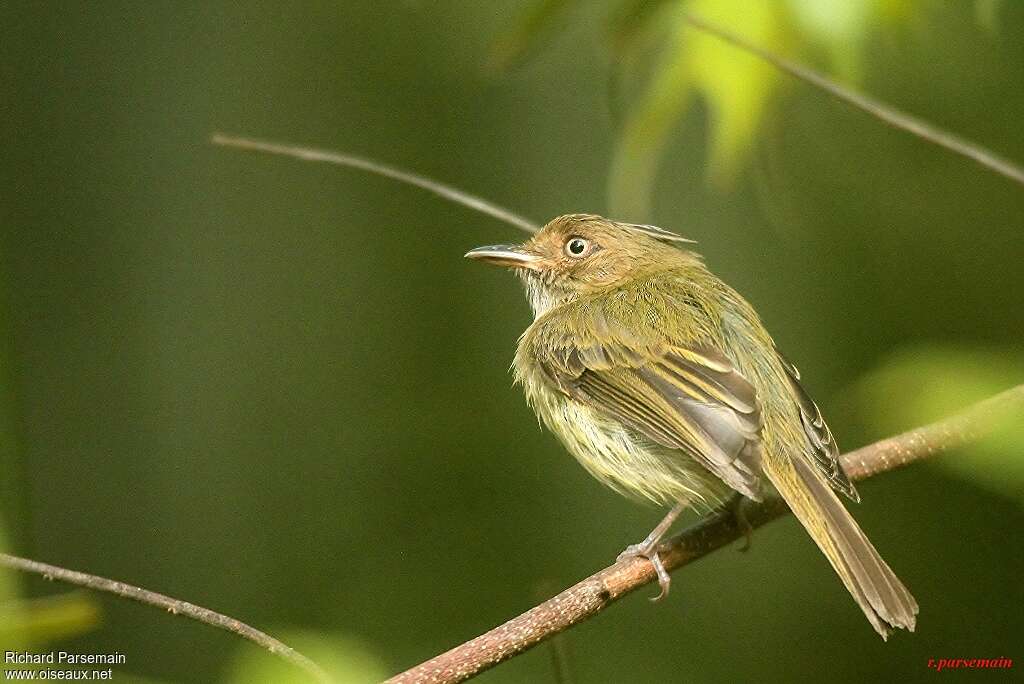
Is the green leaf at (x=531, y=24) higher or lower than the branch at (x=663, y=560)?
higher

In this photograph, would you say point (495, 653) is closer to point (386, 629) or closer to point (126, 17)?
point (386, 629)

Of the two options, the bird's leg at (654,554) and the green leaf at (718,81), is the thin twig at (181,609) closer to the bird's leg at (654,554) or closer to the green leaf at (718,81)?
the bird's leg at (654,554)

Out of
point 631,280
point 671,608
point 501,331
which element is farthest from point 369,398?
point 631,280

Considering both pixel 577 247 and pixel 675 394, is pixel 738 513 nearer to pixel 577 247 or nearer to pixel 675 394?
pixel 675 394

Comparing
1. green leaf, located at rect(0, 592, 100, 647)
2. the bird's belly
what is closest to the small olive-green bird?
the bird's belly

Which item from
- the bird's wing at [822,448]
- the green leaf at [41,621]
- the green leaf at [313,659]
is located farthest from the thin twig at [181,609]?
the bird's wing at [822,448]

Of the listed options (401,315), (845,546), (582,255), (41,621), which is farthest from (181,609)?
(401,315)
